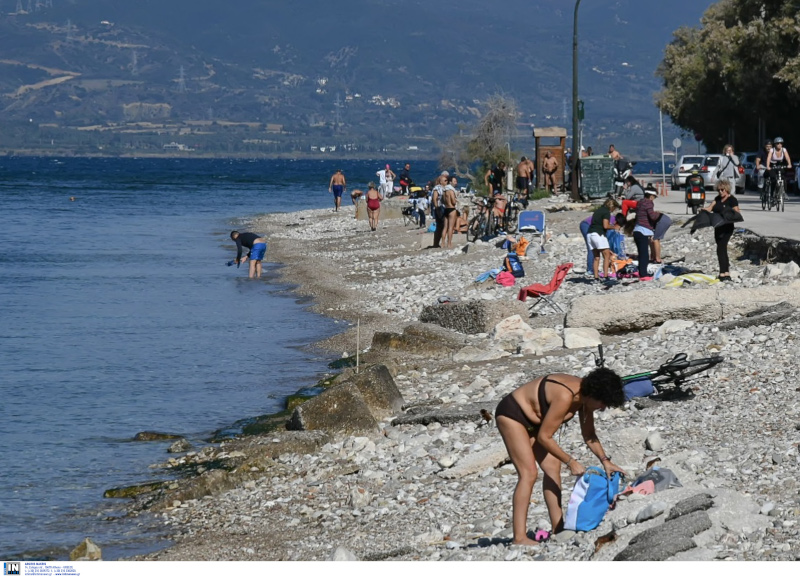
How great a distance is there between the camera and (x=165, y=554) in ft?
30.4

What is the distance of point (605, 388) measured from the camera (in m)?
7.33

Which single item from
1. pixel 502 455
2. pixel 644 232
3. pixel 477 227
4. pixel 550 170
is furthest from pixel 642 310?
pixel 550 170

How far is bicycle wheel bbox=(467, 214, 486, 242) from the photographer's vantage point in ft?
96.3

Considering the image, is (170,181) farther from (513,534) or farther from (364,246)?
(513,534)

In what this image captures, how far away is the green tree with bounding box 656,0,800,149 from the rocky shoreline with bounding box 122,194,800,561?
74.8 ft

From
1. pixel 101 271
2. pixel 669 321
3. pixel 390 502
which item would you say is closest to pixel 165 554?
pixel 390 502

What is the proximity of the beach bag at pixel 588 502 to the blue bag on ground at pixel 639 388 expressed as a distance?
354 centimetres

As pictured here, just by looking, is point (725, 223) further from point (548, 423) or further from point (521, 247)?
point (548, 423)

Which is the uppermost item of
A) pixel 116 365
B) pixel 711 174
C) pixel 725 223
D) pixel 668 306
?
pixel 711 174

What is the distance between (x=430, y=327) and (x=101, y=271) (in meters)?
18.1

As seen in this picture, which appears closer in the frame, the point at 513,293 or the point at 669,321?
the point at 669,321

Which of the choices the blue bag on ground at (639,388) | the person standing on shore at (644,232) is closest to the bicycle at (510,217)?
the person standing on shore at (644,232)

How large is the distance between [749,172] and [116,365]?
1036 inches

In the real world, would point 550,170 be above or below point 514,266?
above
